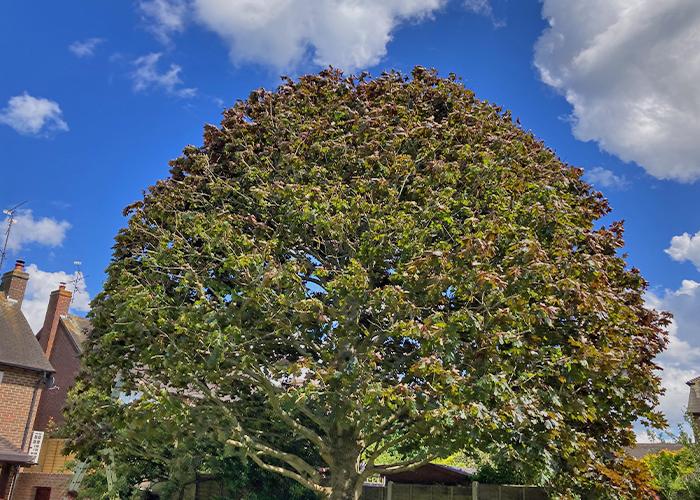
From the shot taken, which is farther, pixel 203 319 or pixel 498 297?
pixel 203 319

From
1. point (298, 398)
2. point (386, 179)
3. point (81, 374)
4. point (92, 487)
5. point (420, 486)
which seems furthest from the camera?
point (92, 487)

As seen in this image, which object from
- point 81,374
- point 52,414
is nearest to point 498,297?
point 81,374

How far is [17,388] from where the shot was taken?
69.8 feet

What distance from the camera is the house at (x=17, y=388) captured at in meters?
19.3

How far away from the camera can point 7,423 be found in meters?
20.7

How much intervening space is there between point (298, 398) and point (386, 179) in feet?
15.8

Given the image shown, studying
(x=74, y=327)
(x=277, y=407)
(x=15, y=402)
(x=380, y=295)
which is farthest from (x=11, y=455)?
(x=380, y=295)

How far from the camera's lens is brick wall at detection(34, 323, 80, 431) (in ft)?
97.2

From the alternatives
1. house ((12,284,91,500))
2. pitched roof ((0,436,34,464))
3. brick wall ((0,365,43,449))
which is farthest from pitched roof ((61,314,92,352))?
pitched roof ((0,436,34,464))

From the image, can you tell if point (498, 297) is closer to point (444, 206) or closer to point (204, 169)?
point (444, 206)

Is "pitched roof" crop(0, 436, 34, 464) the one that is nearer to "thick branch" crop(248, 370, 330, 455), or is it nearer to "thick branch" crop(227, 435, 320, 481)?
"thick branch" crop(227, 435, 320, 481)

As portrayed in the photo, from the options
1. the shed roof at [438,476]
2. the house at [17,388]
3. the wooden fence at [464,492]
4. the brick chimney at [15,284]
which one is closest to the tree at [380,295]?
the wooden fence at [464,492]

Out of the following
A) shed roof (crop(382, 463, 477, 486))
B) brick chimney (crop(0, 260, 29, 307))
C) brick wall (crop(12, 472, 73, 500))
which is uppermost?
brick chimney (crop(0, 260, 29, 307))

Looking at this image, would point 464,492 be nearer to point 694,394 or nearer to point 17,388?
point 17,388
